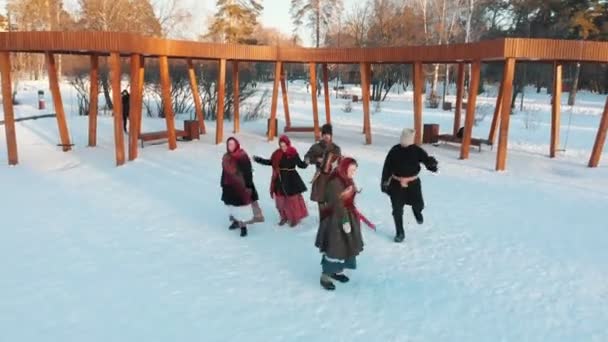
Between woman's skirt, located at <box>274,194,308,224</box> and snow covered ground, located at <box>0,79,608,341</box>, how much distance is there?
20 cm

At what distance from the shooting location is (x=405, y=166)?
19.6 feet

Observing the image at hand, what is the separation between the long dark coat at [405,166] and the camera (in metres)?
5.95

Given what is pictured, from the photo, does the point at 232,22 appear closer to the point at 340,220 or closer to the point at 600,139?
the point at 600,139

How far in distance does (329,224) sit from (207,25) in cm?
4966

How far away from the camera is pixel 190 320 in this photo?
419cm

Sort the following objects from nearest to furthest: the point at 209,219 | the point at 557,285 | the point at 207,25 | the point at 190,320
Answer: the point at 190,320 → the point at 557,285 → the point at 209,219 → the point at 207,25

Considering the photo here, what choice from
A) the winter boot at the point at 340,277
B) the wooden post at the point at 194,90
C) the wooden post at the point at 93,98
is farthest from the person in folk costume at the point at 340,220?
the wooden post at the point at 194,90

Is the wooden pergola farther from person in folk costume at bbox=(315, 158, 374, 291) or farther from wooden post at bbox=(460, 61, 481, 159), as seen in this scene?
person in folk costume at bbox=(315, 158, 374, 291)

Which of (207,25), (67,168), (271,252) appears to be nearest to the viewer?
(271,252)

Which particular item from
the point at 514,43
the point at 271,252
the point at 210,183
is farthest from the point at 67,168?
the point at 514,43

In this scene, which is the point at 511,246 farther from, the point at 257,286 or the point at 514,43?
the point at 514,43

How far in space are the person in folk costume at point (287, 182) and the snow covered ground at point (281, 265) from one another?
260 mm

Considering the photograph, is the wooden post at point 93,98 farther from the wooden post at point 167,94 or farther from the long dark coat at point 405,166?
the long dark coat at point 405,166

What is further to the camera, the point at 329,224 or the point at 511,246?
the point at 511,246
